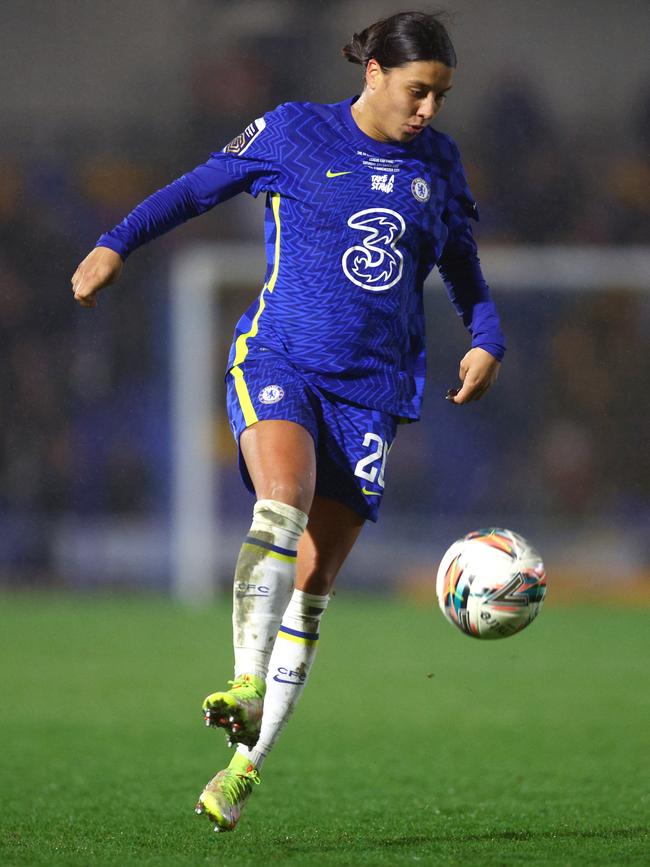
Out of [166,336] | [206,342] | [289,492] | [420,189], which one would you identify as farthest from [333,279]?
[166,336]

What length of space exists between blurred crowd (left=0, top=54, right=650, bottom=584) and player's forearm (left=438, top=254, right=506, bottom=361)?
7901 mm

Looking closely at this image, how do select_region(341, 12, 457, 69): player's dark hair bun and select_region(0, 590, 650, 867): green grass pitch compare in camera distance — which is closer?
select_region(0, 590, 650, 867): green grass pitch

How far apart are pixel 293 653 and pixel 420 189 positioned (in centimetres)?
131

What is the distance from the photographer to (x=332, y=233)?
386 cm

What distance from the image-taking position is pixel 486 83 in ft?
50.5

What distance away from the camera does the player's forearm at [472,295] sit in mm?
4192

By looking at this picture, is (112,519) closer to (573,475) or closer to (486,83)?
(573,475)

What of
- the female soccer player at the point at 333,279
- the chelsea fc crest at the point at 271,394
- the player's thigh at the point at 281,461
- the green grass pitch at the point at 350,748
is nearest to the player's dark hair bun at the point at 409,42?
the female soccer player at the point at 333,279

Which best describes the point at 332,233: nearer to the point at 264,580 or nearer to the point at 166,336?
the point at 264,580

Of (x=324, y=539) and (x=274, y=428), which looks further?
(x=324, y=539)

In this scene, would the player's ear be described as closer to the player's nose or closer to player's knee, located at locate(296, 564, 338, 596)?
the player's nose

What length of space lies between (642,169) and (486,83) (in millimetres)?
2023

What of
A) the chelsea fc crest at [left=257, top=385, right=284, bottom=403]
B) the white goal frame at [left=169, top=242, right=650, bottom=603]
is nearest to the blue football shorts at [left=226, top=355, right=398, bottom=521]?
the chelsea fc crest at [left=257, top=385, right=284, bottom=403]

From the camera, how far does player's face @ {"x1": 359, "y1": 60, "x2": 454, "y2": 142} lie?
376 centimetres
